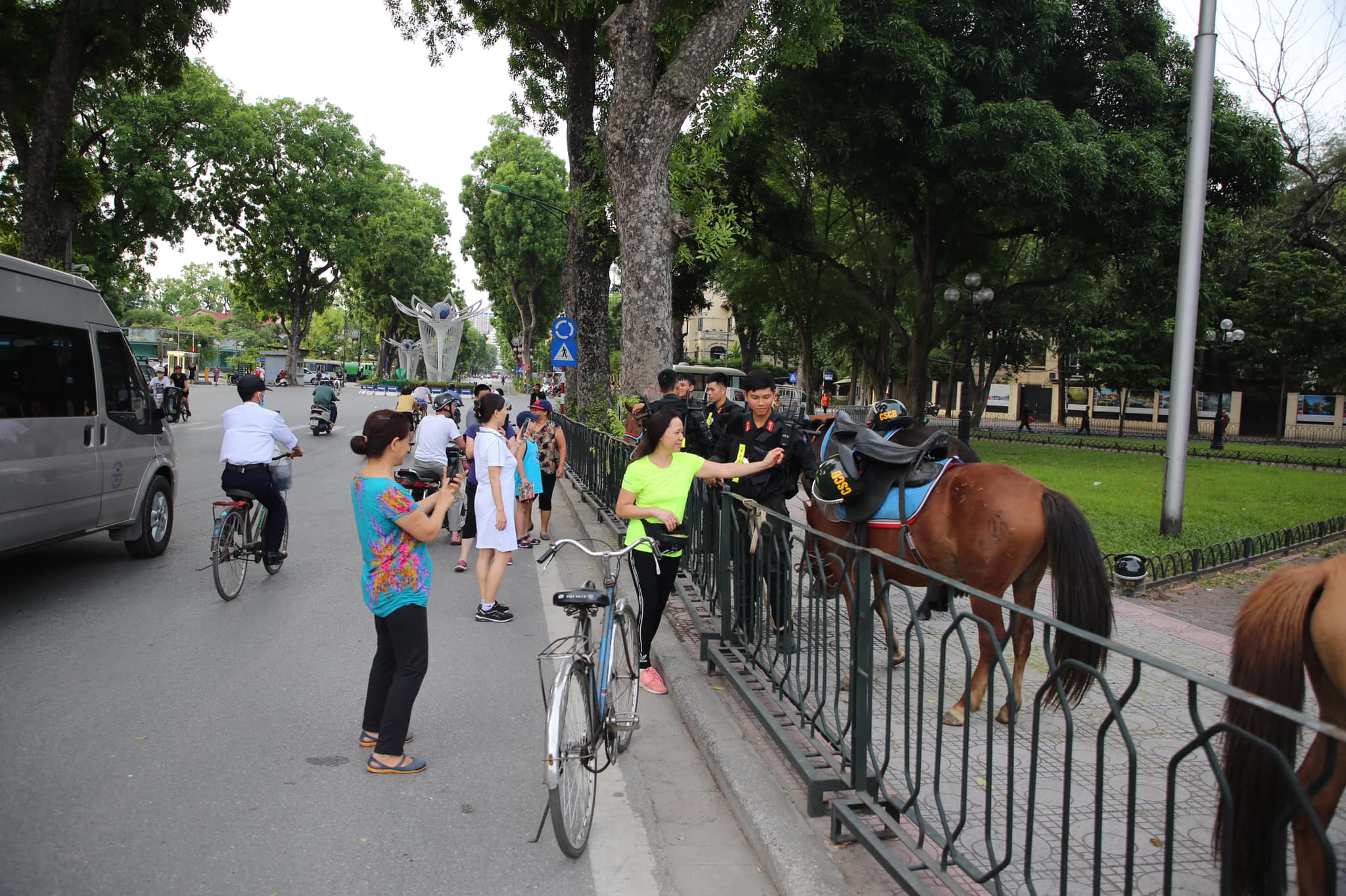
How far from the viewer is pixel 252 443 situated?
7.38 meters

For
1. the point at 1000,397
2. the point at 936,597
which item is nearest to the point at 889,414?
the point at 936,597

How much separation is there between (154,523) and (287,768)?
18.7 ft

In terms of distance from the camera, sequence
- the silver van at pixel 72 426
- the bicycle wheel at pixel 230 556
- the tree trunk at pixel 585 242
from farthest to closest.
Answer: the tree trunk at pixel 585 242 < the bicycle wheel at pixel 230 556 < the silver van at pixel 72 426

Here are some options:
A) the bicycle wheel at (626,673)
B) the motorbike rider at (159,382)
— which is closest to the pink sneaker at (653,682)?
the bicycle wheel at (626,673)

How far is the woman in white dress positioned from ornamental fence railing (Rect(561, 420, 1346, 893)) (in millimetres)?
1675

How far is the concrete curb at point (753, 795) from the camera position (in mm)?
3088

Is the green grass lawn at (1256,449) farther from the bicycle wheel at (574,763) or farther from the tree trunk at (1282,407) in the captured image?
the bicycle wheel at (574,763)

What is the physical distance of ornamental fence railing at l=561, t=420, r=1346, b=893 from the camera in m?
2.26

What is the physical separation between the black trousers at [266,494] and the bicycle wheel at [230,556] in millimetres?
237

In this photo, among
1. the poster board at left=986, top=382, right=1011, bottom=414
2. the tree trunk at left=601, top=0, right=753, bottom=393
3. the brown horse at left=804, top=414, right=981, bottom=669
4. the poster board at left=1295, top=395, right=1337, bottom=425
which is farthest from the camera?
the poster board at left=986, top=382, right=1011, bottom=414

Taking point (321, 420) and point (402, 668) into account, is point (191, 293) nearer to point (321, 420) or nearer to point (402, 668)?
point (321, 420)

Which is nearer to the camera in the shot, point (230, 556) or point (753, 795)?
point (753, 795)

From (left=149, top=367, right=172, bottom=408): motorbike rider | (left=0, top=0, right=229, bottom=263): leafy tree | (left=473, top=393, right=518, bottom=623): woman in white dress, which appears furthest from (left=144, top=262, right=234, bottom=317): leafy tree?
(left=473, top=393, right=518, bottom=623): woman in white dress

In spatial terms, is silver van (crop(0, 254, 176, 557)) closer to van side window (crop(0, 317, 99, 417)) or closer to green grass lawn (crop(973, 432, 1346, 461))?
van side window (crop(0, 317, 99, 417))
